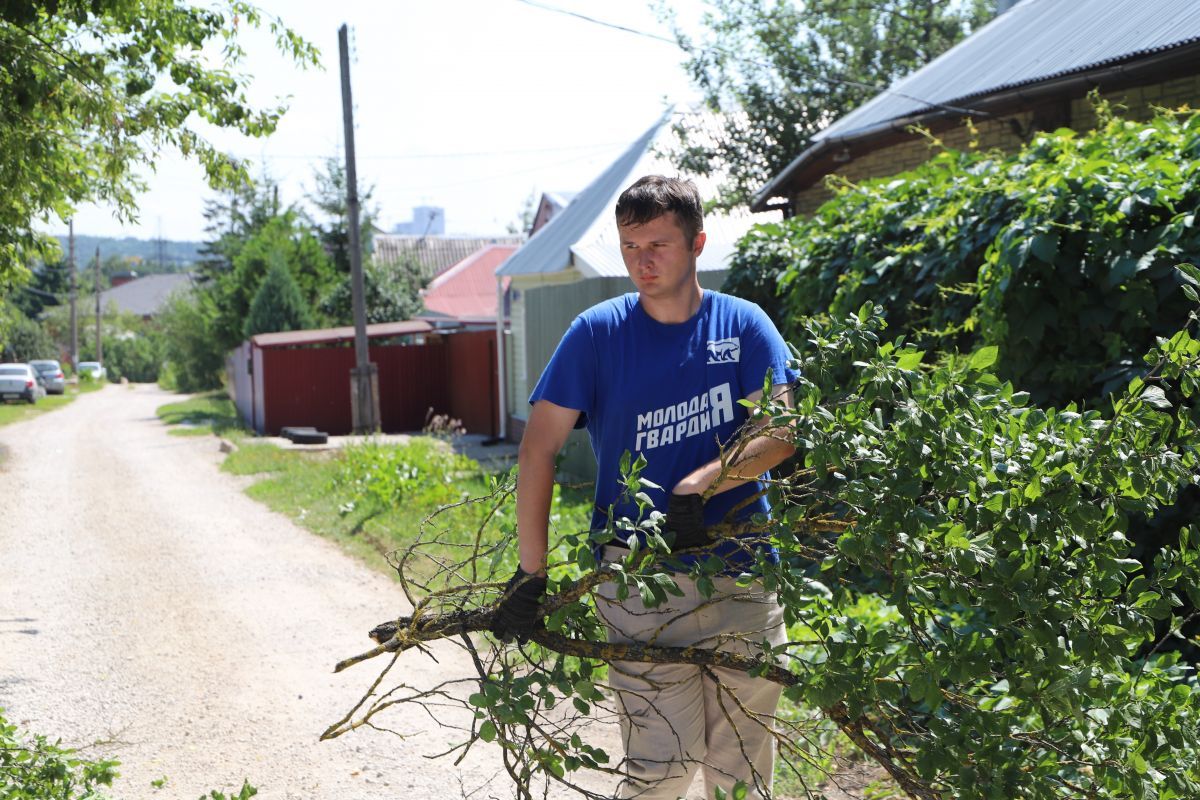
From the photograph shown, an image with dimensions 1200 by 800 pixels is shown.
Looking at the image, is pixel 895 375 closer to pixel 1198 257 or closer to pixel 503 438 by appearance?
pixel 1198 257

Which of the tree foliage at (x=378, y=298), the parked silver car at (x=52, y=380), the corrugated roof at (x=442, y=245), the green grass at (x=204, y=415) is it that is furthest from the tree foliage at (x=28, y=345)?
the tree foliage at (x=378, y=298)

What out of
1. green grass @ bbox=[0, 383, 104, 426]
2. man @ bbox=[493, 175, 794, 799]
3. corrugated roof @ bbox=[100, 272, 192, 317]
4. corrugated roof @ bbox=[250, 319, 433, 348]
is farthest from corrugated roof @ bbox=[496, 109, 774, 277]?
corrugated roof @ bbox=[100, 272, 192, 317]

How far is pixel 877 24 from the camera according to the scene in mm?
26422

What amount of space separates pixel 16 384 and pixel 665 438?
39.6m

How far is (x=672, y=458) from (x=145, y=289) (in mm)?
127948

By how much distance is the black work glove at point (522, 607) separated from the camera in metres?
2.68

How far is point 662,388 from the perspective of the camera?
109 inches

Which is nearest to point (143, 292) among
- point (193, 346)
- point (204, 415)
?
point (193, 346)

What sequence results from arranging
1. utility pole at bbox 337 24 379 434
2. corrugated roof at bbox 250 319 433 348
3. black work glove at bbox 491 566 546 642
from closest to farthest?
black work glove at bbox 491 566 546 642, utility pole at bbox 337 24 379 434, corrugated roof at bbox 250 319 433 348

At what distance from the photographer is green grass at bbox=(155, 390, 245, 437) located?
23.8m

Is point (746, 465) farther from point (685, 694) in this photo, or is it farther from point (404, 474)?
point (404, 474)

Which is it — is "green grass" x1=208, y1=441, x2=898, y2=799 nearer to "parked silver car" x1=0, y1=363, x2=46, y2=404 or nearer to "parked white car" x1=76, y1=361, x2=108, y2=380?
"parked silver car" x1=0, y1=363, x2=46, y2=404

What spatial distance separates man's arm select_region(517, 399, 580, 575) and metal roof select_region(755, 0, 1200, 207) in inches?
305

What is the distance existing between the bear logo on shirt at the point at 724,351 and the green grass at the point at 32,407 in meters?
29.7
